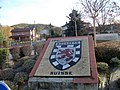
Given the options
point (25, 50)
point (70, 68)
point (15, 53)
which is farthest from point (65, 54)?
point (25, 50)

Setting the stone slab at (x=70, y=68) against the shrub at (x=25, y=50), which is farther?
the shrub at (x=25, y=50)

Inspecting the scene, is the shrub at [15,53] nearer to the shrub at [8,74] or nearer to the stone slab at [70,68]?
the shrub at [8,74]

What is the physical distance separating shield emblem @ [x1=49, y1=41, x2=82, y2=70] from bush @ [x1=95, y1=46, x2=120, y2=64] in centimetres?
311

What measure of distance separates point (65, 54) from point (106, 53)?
3.93 meters

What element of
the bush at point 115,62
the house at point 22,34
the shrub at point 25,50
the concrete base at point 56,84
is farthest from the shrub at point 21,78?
the house at point 22,34

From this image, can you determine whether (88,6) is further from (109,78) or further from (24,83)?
(24,83)

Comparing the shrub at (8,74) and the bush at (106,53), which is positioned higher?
the bush at (106,53)

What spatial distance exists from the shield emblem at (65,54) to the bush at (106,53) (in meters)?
3.11

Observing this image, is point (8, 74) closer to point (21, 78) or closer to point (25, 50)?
point (21, 78)

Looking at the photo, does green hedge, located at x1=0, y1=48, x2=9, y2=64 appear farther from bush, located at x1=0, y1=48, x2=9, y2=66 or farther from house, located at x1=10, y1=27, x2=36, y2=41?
house, located at x1=10, y1=27, x2=36, y2=41

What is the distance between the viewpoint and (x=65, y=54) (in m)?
7.95

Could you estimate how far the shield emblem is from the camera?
7.62 metres

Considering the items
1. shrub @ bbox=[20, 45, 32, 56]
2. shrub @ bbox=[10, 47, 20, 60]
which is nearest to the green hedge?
shrub @ bbox=[10, 47, 20, 60]

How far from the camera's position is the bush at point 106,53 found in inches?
434
